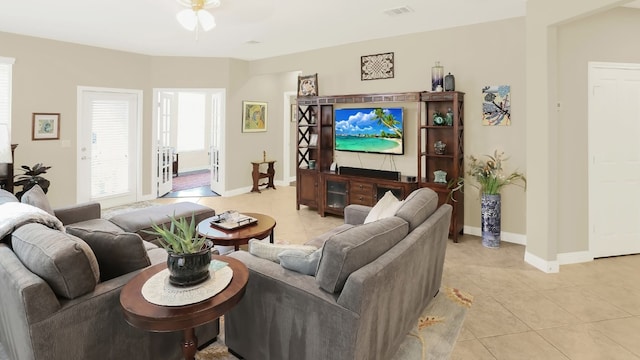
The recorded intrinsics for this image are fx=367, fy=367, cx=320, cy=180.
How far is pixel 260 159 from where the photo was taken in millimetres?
8211

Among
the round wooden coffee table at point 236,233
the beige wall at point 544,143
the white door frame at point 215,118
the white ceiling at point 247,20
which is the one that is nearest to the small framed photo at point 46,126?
the white ceiling at point 247,20

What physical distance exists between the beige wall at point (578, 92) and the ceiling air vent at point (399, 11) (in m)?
1.57

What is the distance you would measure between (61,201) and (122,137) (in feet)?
4.90

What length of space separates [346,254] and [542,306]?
6.92ft

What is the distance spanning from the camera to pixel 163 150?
7625 millimetres

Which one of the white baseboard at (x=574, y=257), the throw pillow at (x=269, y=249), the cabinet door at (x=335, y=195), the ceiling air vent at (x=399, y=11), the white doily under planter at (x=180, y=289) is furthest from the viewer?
the cabinet door at (x=335, y=195)

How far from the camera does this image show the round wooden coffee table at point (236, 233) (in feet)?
11.0

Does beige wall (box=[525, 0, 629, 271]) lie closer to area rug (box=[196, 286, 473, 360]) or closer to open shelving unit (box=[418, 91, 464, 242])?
open shelving unit (box=[418, 91, 464, 242])

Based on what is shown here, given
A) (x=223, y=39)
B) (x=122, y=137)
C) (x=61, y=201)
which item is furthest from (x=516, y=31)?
(x=61, y=201)

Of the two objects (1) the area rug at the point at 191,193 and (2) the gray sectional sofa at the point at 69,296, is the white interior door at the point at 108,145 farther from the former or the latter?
(2) the gray sectional sofa at the point at 69,296

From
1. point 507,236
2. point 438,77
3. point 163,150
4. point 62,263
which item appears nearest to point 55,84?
point 163,150

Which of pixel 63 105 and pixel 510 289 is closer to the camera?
pixel 510 289

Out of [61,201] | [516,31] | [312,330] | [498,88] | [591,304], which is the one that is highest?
[516,31]

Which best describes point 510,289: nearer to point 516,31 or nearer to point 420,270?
point 420,270
